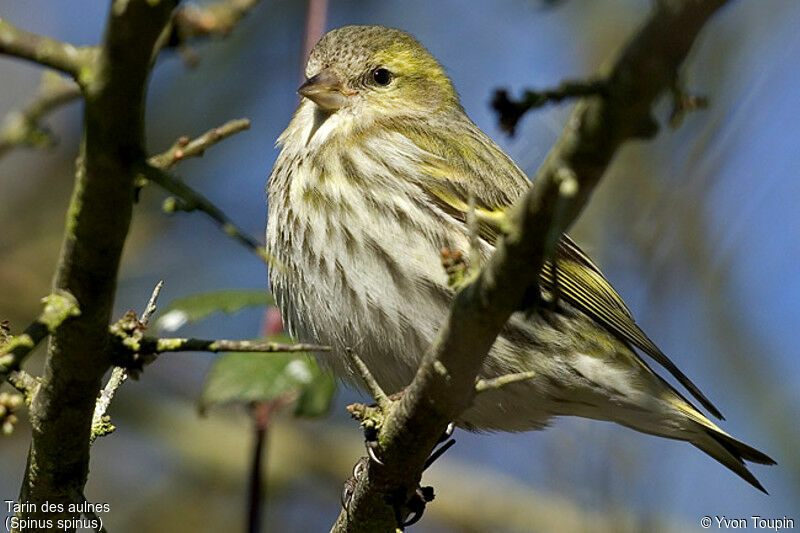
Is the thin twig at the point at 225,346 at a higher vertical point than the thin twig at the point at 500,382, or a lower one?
lower

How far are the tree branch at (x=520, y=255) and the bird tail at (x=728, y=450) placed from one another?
1.84 metres

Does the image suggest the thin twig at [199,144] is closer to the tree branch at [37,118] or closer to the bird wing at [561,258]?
the tree branch at [37,118]

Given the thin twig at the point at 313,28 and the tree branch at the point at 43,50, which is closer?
the tree branch at the point at 43,50

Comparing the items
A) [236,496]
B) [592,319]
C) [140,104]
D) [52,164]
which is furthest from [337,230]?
[52,164]

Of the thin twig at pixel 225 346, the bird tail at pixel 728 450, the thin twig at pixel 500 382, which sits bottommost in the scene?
the thin twig at pixel 225 346

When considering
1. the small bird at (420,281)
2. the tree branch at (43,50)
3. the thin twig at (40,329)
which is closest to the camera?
the tree branch at (43,50)

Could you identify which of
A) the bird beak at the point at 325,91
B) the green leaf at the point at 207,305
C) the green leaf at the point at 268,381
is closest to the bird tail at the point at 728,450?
the green leaf at the point at 268,381

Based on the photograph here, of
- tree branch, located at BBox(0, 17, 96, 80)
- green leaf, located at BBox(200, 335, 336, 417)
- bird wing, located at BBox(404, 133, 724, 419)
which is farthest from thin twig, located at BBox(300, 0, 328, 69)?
tree branch, located at BBox(0, 17, 96, 80)

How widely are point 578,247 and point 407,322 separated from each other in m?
1.21

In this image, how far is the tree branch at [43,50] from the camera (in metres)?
1.97

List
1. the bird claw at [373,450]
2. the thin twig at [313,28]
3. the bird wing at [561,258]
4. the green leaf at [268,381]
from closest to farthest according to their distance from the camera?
1. the bird claw at [373,450]
2. the green leaf at [268,381]
3. the bird wing at [561,258]
4. the thin twig at [313,28]

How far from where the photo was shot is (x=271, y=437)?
667cm

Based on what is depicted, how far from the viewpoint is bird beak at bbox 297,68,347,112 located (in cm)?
501

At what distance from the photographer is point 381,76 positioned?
5.42 meters
